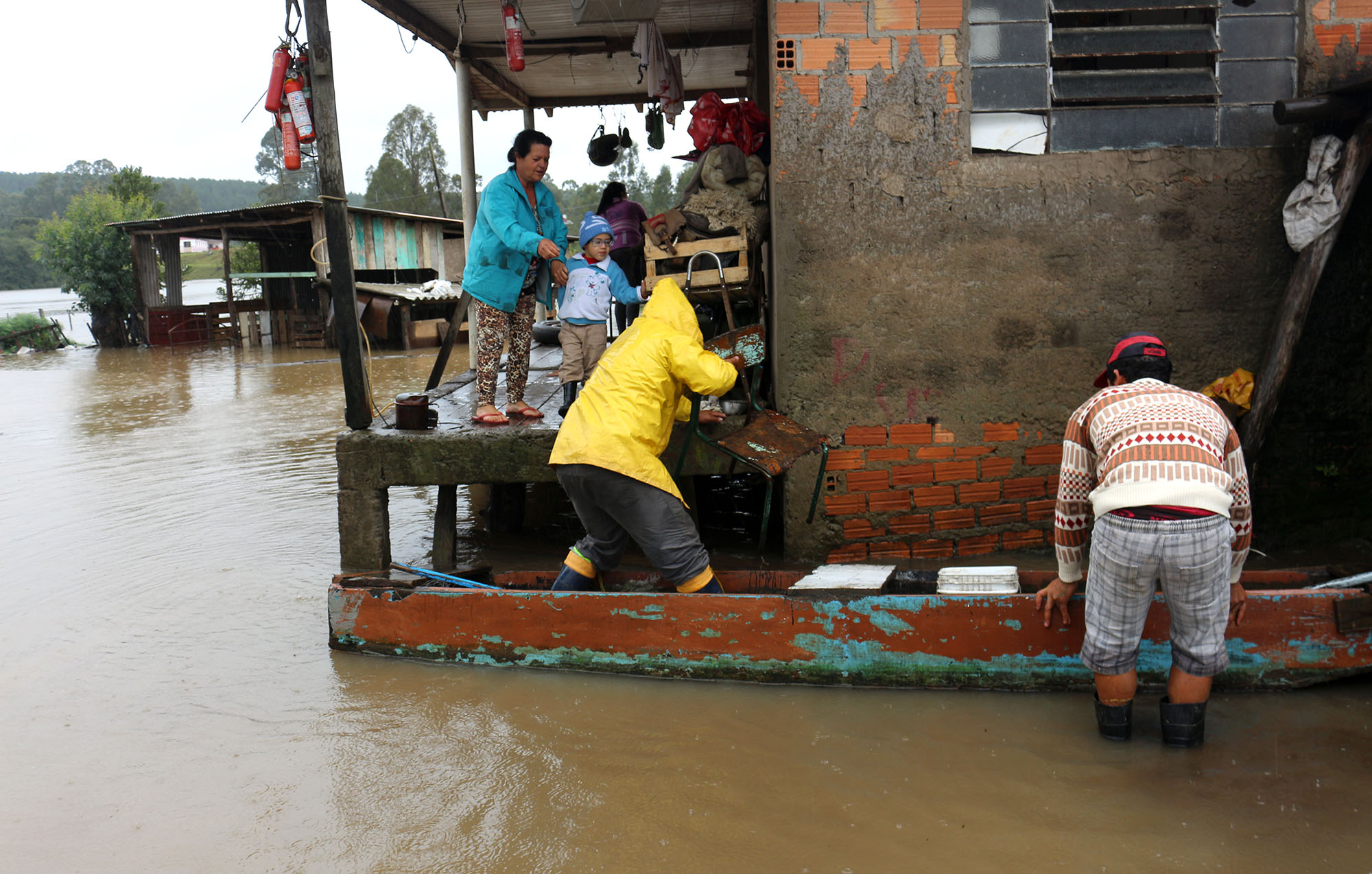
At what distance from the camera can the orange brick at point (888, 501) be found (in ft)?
17.4

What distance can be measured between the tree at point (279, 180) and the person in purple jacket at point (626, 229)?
44.1 meters

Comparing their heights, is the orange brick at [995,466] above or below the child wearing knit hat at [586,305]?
below

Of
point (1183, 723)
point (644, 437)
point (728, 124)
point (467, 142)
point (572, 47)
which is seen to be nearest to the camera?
point (1183, 723)

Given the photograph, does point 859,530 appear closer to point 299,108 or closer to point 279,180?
point 299,108

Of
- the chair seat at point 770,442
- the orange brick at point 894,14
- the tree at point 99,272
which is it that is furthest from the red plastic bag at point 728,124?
the tree at point 99,272

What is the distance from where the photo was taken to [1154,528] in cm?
311

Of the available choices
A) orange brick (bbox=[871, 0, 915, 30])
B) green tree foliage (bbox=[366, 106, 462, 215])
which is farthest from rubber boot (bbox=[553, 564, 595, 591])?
green tree foliage (bbox=[366, 106, 462, 215])

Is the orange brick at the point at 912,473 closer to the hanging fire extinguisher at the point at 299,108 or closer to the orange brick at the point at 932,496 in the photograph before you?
the orange brick at the point at 932,496

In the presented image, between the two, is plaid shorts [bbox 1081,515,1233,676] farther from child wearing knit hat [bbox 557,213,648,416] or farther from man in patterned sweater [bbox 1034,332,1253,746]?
child wearing knit hat [bbox 557,213,648,416]

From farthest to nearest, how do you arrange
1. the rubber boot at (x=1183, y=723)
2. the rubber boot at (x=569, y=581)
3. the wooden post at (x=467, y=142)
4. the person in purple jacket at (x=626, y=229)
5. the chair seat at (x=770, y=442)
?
→ the wooden post at (x=467, y=142), the person in purple jacket at (x=626, y=229), the chair seat at (x=770, y=442), the rubber boot at (x=569, y=581), the rubber boot at (x=1183, y=723)

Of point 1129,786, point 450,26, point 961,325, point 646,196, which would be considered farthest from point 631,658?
point 646,196

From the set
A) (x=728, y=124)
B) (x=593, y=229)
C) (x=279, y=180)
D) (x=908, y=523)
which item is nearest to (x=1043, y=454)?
(x=908, y=523)

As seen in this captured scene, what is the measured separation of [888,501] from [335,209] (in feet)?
10.9

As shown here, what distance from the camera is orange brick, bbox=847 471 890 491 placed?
17.3 ft
